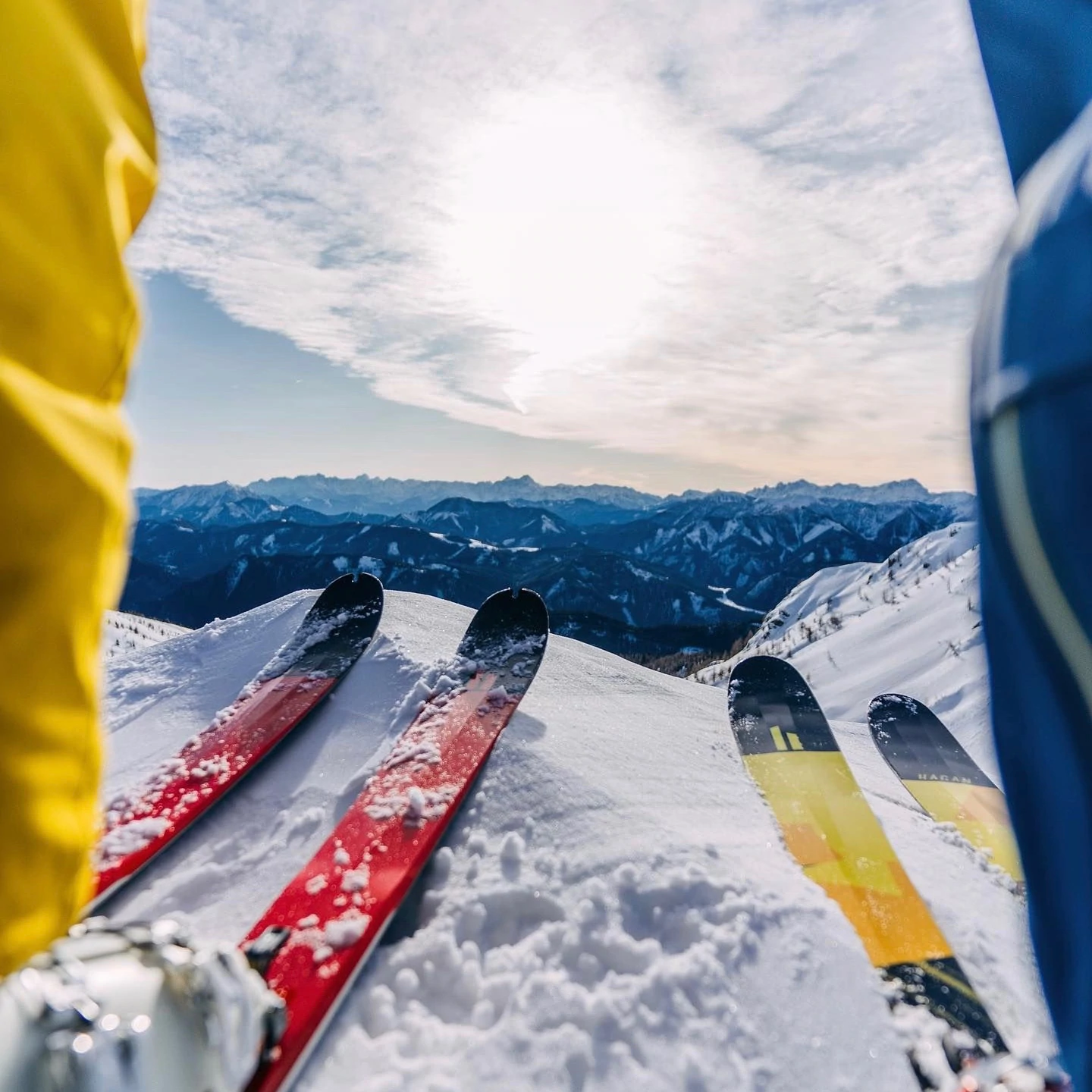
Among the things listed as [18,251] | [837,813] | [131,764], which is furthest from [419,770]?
[18,251]

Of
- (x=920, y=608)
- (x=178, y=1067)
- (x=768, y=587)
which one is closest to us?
(x=178, y=1067)

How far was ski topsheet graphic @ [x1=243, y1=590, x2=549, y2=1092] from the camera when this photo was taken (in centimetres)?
188

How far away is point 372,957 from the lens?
2074mm

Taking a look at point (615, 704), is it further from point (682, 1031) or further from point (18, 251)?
point (18, 251)

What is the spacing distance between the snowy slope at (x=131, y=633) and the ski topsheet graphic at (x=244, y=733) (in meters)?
1.82

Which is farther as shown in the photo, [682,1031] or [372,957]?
[372,957]

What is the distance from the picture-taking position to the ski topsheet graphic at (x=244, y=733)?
8.66ft

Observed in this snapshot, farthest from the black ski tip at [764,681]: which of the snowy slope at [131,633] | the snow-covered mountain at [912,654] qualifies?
the snowy slope at [131,633]

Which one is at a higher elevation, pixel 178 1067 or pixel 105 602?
pixel 105 602

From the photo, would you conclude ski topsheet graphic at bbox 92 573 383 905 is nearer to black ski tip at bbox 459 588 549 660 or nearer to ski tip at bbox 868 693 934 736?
black ski tip at bbox 459 588 549 660

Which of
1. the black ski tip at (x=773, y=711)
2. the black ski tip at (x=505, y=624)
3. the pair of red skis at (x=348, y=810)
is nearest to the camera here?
the pair of red skis at (x=348, y=810)

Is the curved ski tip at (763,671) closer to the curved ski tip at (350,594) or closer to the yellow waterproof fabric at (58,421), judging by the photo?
the curved ski tip at (350,594)

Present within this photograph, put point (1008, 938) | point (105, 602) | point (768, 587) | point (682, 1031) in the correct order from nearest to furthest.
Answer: point (105, 602) < point (682, 1031) < point (1008, 938) < point (768, 587)

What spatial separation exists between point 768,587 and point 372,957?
585ft
